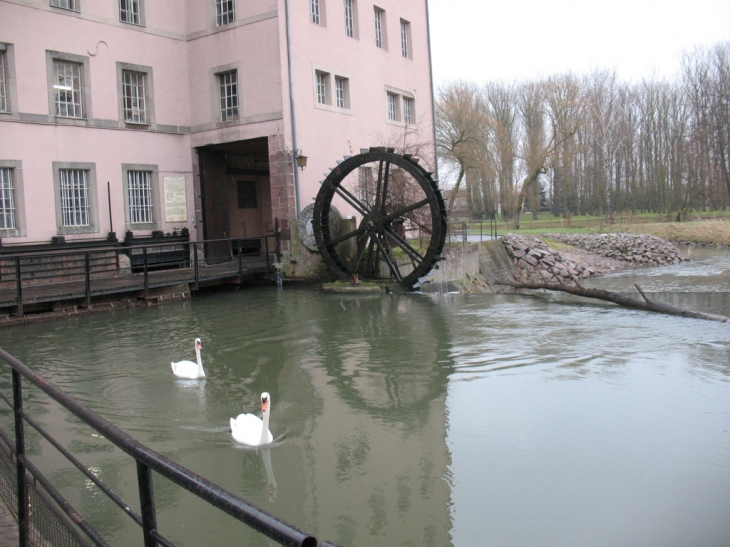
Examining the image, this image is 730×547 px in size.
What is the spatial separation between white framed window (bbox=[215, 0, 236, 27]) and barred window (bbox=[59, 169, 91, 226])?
527 cm

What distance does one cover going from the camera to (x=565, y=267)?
Answer: 23969 mm

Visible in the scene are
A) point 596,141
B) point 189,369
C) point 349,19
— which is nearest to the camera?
point 189,369

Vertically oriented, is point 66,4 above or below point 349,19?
below

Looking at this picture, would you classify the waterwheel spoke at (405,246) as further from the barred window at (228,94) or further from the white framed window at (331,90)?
the barred window at (228,94)

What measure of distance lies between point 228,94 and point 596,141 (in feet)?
104

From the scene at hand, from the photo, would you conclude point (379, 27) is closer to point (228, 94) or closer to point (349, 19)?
point (349, 19)

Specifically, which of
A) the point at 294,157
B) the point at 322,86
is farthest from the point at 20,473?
the point at 322,86

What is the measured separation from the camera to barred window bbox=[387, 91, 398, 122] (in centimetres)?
2111

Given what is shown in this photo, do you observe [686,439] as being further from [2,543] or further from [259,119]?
[259,119]

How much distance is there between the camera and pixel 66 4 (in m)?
15.5

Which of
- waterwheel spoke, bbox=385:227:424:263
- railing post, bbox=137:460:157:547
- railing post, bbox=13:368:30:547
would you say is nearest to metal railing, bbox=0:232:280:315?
waterwheel spoke, bbox=385:227:424:263

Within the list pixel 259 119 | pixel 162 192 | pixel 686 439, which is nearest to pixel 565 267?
pixel 259 119

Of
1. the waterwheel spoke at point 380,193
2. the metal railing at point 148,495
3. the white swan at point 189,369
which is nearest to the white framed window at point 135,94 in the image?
the waterwheel spoke at point 380,193

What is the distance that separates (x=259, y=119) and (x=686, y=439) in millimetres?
13599
